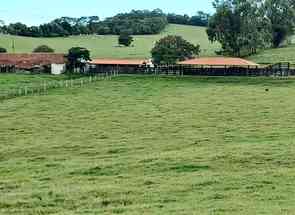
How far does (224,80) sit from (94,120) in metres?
29.2

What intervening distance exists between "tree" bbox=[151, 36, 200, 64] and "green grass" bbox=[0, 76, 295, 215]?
2875 centimetres

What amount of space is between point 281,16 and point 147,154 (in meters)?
77.6

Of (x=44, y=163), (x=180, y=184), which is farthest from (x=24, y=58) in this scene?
(x=180, y=184)

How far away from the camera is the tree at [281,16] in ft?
309

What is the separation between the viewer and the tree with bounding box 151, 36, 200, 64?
7500 cm

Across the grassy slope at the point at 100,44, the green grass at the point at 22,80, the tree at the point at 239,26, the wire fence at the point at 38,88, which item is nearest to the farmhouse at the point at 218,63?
the wire fence at the point at 38,88

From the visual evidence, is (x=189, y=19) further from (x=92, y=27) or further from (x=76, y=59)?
(x=76, y=59)

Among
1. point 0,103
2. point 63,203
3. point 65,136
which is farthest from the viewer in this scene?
point 0,103

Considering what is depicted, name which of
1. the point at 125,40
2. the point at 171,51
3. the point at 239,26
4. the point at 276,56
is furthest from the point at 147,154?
the point at 125,40

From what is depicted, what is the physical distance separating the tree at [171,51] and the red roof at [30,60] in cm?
1059

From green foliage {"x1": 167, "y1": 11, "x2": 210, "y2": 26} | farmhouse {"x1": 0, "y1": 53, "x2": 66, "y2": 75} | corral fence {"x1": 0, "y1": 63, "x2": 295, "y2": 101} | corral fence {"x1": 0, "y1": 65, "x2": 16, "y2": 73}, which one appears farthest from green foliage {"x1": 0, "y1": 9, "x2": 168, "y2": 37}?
corral fence {"x1": 0, "y1": 63, "x2": 295, "y2": 101}

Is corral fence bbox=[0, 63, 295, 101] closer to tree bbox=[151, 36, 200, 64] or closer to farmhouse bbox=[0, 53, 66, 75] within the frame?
farmhouse bbox=[0, 53, 66, 75]

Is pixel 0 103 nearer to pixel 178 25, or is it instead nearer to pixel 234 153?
pixel 234 153

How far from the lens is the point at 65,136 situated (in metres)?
28.2
